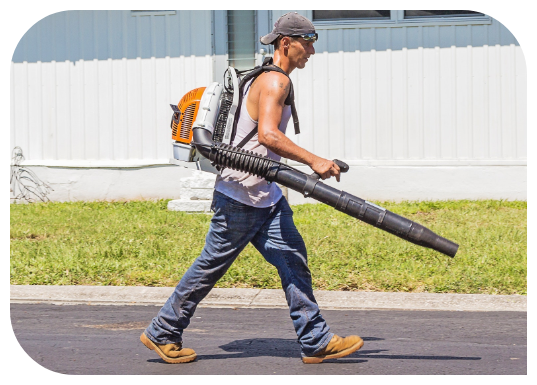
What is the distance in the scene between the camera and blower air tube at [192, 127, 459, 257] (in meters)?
4.01

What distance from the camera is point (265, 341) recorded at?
4.88m

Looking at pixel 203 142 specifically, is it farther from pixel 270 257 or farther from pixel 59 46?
pixel 59 46

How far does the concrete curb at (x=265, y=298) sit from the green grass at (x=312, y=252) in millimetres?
212

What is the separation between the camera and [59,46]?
40.8 feet

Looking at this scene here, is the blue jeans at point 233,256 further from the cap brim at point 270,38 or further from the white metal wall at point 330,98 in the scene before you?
the white metal wall at point 330,98

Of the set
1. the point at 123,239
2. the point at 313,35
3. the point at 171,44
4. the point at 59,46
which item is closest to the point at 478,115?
the point at 171,44

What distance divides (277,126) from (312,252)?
380cm

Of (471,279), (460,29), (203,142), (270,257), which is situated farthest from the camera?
(460,29)

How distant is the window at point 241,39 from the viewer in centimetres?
1212

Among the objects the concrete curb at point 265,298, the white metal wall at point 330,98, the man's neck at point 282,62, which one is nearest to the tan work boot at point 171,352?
the concrete curb at point 265,298

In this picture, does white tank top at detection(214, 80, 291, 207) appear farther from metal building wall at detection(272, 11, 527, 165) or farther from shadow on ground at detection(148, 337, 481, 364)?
metal building wall at detection(272, 11, 527, 165)

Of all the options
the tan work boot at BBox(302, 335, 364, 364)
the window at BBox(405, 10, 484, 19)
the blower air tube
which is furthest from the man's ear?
the window at BBox(405, 10, 484, 19)

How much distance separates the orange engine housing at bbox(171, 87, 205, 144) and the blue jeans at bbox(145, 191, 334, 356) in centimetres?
40

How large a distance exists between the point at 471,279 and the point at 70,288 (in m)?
3.58
